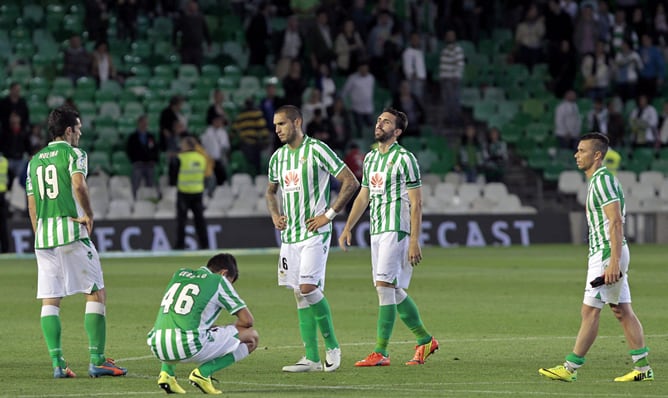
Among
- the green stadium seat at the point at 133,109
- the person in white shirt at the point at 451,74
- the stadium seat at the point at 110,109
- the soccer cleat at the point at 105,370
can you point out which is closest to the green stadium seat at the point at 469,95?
the person in white shirt at the point at 451,74

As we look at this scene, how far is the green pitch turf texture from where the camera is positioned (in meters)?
10.4

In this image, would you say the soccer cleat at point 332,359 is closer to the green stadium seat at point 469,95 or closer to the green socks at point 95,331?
the green socks at point 95,331

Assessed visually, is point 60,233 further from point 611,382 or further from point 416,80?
point 416,80

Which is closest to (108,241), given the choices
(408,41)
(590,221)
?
(408,41)

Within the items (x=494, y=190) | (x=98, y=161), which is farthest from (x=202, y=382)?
(x=494, y=190)

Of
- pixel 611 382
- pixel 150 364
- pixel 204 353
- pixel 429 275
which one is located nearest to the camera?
pixel 204 353

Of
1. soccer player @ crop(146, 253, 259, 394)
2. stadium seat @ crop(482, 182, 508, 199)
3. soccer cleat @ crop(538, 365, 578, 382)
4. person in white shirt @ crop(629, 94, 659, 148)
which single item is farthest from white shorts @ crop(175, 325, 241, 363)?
person in white shirt @ crop(629, 94, 659, 148)

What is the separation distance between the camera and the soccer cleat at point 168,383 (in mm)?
9812

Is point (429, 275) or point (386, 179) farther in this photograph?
point (429, 275)

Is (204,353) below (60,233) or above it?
below

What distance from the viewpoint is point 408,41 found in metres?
34.8

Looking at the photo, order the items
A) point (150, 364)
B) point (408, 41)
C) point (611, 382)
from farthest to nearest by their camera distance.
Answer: point (408, 41) < point (150, 364) < point (611, 382)

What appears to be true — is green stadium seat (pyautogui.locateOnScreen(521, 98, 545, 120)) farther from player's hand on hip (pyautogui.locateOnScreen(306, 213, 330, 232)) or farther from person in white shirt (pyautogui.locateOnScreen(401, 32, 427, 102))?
player's hand on hip (pyautogui.locateOnScreen(306, 213, 330, 232))

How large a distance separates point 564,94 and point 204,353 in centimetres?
2612
